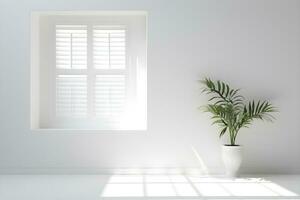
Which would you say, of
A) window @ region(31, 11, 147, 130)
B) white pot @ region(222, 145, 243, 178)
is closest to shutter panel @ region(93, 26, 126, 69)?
window @ region(31, 11, 147, 130)

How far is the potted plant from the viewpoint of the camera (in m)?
4.91

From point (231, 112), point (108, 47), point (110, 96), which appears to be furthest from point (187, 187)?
point (108, 47)

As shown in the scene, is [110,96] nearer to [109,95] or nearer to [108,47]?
[109,95]

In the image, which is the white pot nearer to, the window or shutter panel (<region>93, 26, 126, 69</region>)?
the window

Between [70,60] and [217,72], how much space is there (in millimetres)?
1913

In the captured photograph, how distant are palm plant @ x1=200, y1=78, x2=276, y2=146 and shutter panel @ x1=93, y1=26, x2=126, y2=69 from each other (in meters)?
1.19

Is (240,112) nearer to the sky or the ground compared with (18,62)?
nearer to the ground

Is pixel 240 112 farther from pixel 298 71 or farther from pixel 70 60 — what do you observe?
pixel 70 60

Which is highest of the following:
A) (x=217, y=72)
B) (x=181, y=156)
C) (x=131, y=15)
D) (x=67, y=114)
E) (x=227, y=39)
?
(x=131, y=15)

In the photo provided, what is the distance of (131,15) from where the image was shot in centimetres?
545

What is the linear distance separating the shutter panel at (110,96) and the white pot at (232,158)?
1480 mm

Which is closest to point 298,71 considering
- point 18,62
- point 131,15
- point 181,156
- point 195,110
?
point 195,110

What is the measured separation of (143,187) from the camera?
445 centimetres

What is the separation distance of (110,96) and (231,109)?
160 cm
